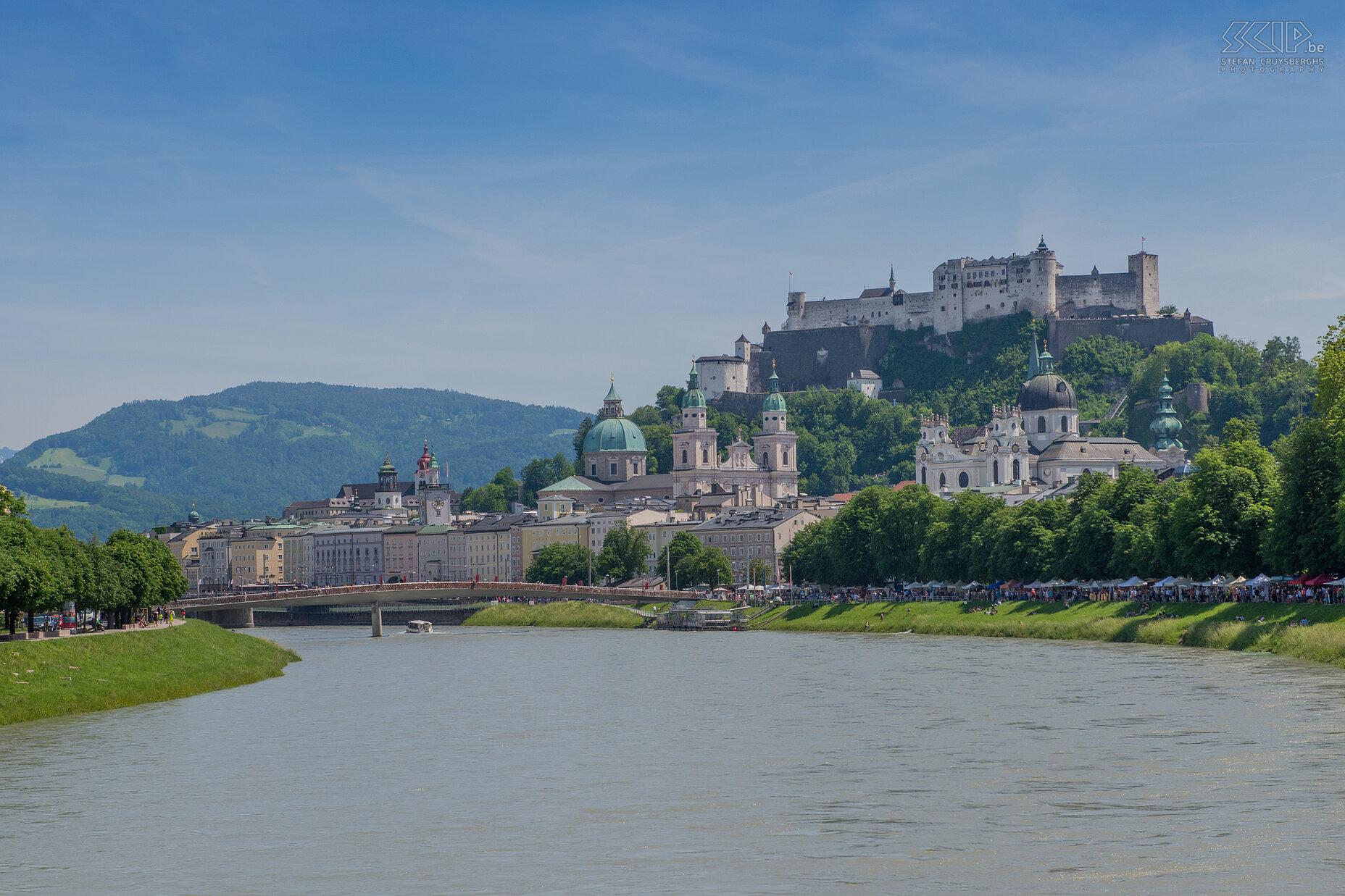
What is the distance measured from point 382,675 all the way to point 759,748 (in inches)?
1148

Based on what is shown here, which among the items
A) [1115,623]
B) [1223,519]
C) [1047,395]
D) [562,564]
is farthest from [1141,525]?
[1047,395]

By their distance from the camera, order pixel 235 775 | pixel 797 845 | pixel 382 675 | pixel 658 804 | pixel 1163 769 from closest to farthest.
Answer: pixel 797 845
pixel 658 804
pixel 1163 769
pixel 235 775
pixel 382 675

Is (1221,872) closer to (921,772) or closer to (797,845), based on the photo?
(797,845)

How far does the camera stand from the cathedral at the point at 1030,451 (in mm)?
157875

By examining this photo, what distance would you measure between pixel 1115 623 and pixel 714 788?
4018 cm

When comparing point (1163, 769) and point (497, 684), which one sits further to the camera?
point (497, 684)

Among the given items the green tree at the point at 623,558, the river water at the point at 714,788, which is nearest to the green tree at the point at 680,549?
the green tree at the point at 623,558

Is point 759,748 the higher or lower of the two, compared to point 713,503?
lower

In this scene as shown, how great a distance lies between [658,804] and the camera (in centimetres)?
2973

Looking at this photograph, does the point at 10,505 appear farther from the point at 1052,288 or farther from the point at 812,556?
the point at 1052,288

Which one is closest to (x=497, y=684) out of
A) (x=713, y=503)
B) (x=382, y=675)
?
(x=382, y=675)

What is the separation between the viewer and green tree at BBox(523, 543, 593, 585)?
142 metres

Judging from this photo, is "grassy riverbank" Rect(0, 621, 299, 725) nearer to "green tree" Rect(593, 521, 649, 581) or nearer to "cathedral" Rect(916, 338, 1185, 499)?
"green tree" Rect(593, 521, 649, 581)

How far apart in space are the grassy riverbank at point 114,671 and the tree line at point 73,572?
49.9 inches
